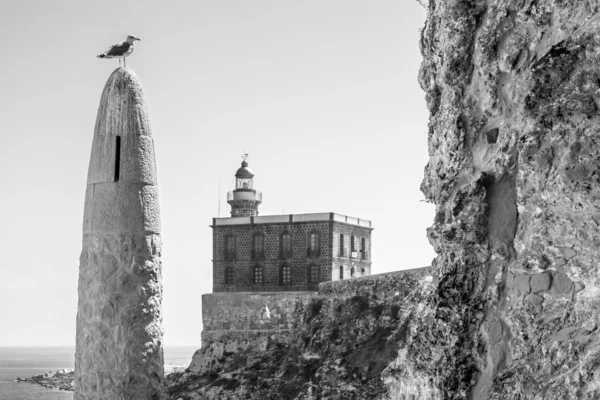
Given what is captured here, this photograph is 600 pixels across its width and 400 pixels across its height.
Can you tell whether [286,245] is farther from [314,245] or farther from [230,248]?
[230,248]

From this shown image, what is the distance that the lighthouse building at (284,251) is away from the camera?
1889 inches

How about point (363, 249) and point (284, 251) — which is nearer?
point (284, 251)

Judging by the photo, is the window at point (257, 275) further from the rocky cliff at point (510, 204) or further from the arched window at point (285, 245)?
the rocky cliff at point (510, 204)

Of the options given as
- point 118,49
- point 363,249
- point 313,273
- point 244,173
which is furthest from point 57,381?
point 118,49

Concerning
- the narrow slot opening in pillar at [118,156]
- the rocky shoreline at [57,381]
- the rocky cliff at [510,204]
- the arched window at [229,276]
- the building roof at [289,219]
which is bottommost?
the rocky shoreline at [57,381]

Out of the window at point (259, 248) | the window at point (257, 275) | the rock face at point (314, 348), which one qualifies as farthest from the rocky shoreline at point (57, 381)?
the rock face at point (314, 348)

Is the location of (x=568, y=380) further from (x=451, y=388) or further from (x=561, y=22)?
(x=561, y=22)

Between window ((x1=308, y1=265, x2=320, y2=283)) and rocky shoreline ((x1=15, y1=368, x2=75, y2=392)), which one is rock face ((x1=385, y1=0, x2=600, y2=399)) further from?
rocky shoreline ((x1=15, y1=368, x2=75, y2=392))

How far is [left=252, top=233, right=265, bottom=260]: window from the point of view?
48969 millimetres

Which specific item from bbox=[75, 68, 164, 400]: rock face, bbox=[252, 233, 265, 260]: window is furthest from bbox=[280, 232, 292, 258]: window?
bbox=[75, 68, 164, 400]: rock face

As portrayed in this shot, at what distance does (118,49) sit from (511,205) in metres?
6.24

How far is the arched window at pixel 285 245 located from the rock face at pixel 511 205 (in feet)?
148

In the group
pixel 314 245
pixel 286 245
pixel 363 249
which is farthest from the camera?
pixel 363 249

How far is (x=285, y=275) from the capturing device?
159 ft
